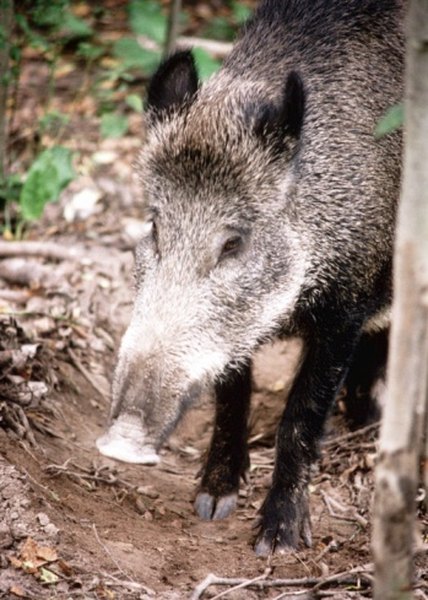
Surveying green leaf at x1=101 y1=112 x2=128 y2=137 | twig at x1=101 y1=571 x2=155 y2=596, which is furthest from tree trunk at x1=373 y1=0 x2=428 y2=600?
green leaf at x1=101 y1=112 x2=128 y2=137

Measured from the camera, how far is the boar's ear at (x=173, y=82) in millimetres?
4457

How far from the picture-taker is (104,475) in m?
4.52

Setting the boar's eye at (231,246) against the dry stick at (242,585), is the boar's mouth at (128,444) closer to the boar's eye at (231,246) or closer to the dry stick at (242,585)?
the dry stick at (242,585)

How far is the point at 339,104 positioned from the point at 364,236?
59cm

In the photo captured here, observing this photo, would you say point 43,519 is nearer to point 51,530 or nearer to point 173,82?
point 51,530

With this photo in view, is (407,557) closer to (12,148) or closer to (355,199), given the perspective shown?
(355,199)

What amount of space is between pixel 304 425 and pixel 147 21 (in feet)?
14.1

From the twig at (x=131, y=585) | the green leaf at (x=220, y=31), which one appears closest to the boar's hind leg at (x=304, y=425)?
the twig at (x=131, y=585)

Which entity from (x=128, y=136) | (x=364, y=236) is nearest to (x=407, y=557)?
(x=364, y=236)

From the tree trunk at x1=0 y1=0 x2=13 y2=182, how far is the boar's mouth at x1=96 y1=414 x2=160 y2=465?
10.3ft

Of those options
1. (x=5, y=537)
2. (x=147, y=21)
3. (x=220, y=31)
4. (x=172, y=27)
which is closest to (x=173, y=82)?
(x=5, y=537)

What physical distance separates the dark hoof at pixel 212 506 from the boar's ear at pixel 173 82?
1750mm

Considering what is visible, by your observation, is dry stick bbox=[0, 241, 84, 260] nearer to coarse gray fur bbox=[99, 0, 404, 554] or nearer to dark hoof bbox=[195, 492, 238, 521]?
coarse gray fur bbox=[99, 0, 404, 554]

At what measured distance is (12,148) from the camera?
743 centimetres
